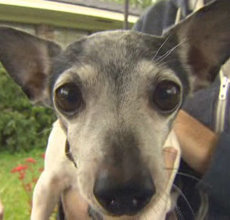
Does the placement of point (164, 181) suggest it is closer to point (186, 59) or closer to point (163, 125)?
point (163, 125)

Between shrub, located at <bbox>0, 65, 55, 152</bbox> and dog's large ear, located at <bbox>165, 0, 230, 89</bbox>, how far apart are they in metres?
4.01

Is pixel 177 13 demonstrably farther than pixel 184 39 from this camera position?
Yes

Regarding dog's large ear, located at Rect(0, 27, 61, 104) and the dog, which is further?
dog's large ear, located at Rect(0, 27, 61, 104)

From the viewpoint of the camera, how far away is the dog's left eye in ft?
4.18

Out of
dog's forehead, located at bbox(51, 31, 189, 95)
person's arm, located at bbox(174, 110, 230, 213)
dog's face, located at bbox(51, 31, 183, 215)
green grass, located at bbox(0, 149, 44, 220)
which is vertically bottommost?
green grass, located at bbox(0, 149, 44, 220)

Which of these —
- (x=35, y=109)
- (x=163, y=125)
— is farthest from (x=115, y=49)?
(x=35, y=109)

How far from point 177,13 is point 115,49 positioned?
33.1 inches

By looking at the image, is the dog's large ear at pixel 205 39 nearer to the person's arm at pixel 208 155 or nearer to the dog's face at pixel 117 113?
the dog's face at pixel 117 113

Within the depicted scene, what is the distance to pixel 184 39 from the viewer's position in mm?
1480

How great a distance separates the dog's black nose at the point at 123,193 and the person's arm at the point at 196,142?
665 mm

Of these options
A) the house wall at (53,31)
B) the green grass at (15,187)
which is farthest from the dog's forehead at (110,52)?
the house wall at (53,31)

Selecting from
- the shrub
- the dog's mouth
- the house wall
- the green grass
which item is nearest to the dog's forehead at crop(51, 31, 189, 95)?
the dog's mouth

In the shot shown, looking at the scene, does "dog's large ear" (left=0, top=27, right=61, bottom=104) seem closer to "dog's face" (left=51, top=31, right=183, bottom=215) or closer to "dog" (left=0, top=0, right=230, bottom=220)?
"dog" (left=0, top=0, right=230, bottom=220)

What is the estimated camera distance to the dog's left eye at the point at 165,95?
4.18 feet
